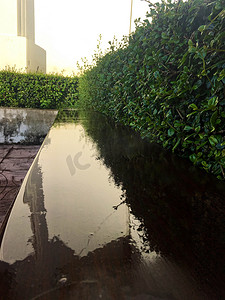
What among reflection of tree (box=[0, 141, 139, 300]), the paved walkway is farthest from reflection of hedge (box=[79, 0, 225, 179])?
the paved walkway

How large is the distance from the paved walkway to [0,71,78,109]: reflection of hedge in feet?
7.53

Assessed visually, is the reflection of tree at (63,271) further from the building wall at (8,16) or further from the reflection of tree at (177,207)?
the building wall at (8,16)

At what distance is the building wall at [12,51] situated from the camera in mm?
12547

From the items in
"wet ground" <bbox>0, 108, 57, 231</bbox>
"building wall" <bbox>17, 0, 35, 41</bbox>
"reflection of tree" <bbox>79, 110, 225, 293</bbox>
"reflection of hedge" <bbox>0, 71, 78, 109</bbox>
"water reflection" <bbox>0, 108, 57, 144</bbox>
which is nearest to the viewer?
"reflection of tree" <bbox>79, 110, 225, 293</bbox>

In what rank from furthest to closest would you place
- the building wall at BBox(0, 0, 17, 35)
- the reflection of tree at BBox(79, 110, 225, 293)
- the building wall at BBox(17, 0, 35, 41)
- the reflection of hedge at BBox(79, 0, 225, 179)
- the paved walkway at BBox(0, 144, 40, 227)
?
the building wall at BBox(17, 0, 35, 41) → the building wall at BBox(0, 0, 17, 35) → the paved walkway at BBox(0, 144, 40, 227) → the reflection of hedge at BBox(79, 0, 225, 179) → the reflection of tree at BBox(79, 110, 225, 293)

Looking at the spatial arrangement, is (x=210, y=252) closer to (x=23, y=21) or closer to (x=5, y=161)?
(x=5, y=161)

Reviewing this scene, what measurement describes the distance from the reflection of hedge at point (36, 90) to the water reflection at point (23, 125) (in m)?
1.55

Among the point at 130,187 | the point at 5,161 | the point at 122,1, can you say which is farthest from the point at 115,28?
the point at 130,187

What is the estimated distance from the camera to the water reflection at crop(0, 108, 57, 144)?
6855mm

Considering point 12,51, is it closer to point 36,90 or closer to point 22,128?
point 36,90

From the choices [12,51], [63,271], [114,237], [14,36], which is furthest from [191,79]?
[14,36]

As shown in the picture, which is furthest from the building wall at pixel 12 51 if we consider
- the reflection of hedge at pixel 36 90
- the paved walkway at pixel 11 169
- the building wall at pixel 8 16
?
the paved walkway at pixel 11 169

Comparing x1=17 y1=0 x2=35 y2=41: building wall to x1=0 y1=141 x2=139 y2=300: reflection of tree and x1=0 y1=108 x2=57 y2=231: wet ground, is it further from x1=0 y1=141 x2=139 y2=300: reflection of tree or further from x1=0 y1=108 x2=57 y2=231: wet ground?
x1=0 y1=141 x2=139 y2=300: reflection of tree

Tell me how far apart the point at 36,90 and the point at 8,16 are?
6.42 metres
